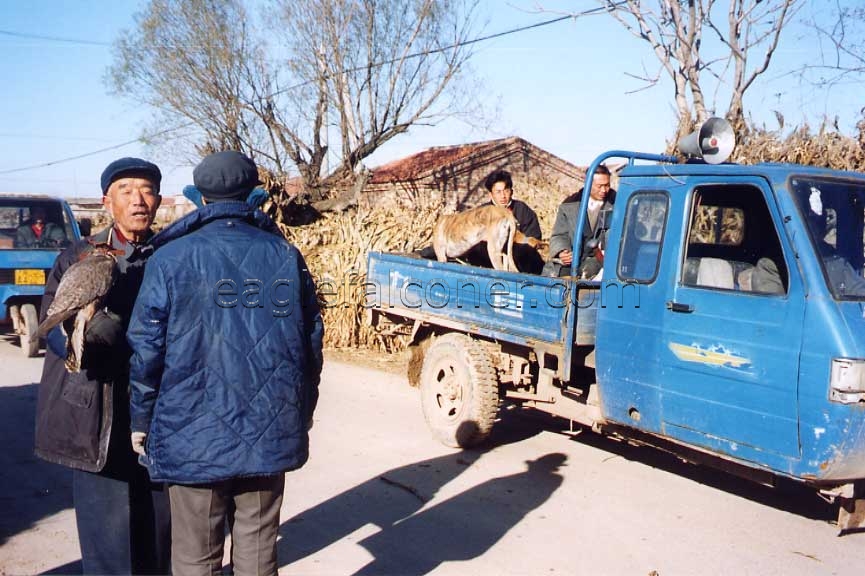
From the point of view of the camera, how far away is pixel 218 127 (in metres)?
25.3

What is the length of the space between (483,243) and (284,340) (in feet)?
14.7

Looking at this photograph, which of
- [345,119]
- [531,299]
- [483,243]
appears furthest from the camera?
[345,119]

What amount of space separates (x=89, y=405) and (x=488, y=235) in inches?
174

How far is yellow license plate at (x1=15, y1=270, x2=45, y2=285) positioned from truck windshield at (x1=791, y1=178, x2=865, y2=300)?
972cm

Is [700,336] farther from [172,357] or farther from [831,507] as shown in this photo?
[172,357]

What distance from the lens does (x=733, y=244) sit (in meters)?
5.01

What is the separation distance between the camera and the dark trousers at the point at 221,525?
8.78 feet

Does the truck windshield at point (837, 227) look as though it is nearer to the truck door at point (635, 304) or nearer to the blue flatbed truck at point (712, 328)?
the blue flatbed truck at point (712, 328)

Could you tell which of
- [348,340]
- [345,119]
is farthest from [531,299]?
[345,119]

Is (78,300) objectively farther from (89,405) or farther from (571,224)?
(571,224)

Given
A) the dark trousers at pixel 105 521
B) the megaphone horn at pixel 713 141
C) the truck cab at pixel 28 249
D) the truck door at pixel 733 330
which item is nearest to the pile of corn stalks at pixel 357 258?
the truck cab at pixel 28 249

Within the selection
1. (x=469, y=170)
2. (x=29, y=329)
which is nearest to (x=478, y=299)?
(x=29, y=329)

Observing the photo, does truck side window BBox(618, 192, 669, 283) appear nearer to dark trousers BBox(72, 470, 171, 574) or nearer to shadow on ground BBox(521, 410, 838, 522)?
shadow on ground BBox(521, 410, 838, 522)

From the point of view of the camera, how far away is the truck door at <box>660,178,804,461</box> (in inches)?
163
